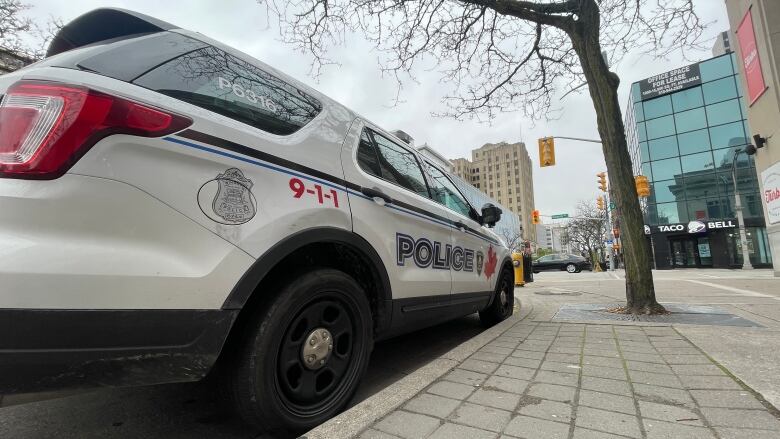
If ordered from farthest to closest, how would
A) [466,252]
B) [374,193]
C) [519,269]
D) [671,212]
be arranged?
[671,212] → [519,269] → [466,252] → [374,193]

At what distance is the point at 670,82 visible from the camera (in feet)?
95.4

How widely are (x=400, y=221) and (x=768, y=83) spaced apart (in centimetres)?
1570

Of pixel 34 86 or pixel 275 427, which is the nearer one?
pixel 34 86

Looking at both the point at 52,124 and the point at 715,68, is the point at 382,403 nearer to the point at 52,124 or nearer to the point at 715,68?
the point at 52,124

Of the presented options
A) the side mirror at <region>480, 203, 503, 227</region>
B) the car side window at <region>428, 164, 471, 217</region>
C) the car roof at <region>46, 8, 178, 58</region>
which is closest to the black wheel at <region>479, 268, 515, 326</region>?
the side mirror at <region>480, 203, 503, 227</region>

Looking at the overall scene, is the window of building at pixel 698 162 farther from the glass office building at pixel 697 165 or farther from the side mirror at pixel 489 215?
the side mirror at pixel 489 215

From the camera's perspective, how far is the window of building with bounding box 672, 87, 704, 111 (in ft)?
92.0

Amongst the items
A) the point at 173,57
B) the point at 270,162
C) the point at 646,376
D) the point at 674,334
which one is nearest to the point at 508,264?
the point at 674,334

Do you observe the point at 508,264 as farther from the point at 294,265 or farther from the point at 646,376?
the point at 294,265

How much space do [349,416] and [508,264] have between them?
3.77 m

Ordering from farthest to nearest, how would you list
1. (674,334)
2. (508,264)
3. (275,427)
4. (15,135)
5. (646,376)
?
(508,264) → (674,334) → (646,376) → (275,427) → (15,135)

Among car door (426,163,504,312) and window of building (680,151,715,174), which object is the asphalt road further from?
window of building (680,151,715,174)

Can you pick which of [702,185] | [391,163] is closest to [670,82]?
[702,185]

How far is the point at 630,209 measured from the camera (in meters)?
5.90
